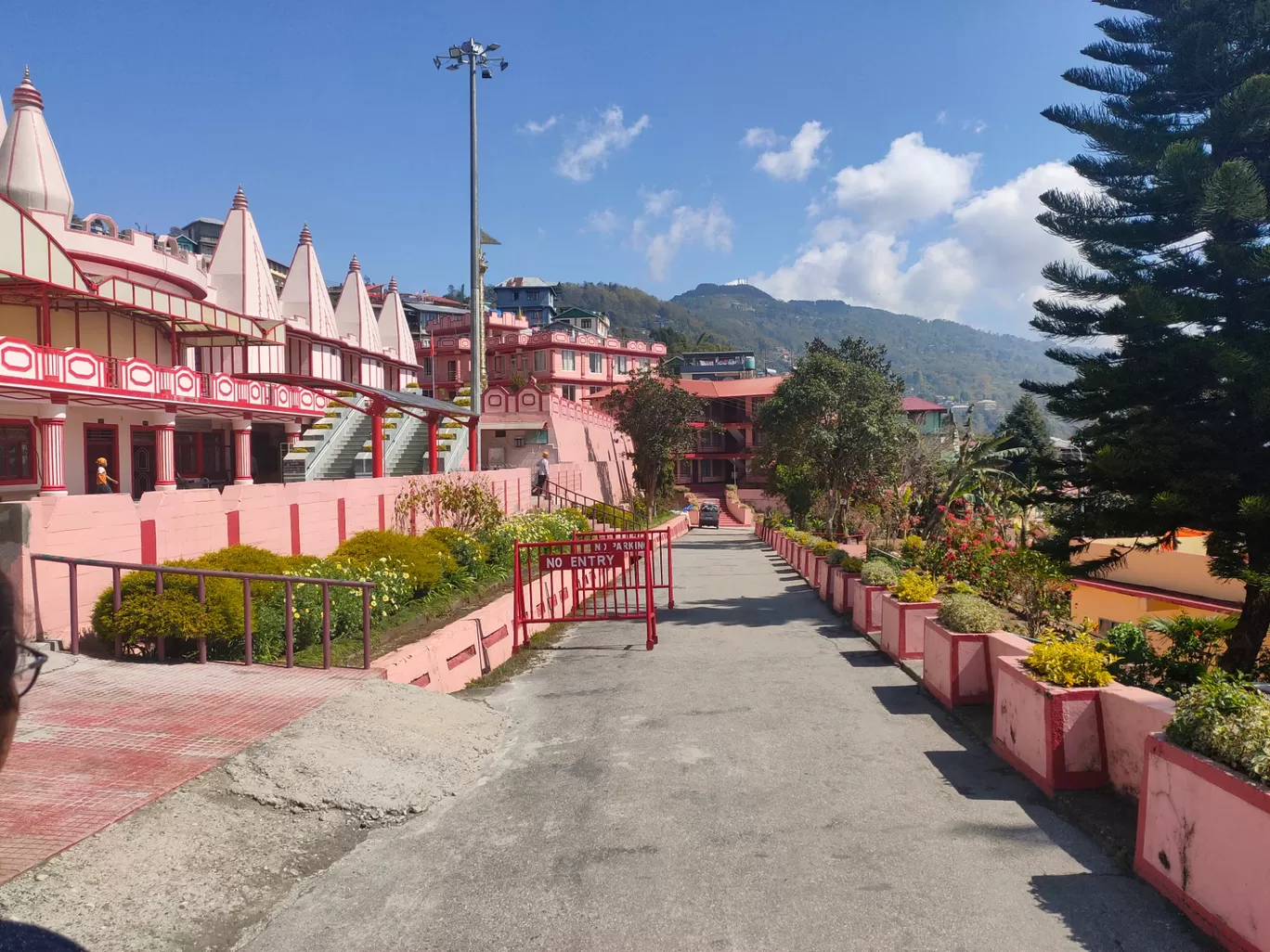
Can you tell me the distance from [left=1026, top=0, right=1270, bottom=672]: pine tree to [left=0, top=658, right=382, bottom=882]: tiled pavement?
840cm

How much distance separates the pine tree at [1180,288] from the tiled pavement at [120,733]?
27.6 ft

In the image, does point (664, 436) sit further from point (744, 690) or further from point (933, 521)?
point (744, 690)

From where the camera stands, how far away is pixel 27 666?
6.35ft

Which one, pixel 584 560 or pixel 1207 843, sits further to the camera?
pixel 584 560

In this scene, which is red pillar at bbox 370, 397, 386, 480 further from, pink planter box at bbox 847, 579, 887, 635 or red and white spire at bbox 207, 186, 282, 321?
red and white spire at bbox 207, 186, 282, 321

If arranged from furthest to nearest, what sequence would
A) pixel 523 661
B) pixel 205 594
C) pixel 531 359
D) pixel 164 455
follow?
1. pixel 531 359
2. pixel 164 455
3. pixel 523 661
4. pixel 205 594

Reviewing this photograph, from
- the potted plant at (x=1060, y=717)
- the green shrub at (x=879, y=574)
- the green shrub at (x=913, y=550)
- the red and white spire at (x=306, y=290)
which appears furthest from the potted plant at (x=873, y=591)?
the red and white spire at (x=306, y=290)

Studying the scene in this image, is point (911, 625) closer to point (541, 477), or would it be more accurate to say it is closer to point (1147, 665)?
point (1147, 665)

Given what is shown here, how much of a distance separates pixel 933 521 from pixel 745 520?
3262cm

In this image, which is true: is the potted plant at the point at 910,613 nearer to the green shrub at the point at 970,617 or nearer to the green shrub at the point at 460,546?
the green shrub at the point at 970,617

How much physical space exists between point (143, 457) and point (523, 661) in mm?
19337

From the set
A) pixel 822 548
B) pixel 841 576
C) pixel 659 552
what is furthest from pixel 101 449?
pixel 841 576

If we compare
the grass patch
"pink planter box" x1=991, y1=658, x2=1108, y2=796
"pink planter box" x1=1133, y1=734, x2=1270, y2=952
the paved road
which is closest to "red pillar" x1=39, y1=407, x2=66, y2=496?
the grass patch

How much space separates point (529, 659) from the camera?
10.8m
